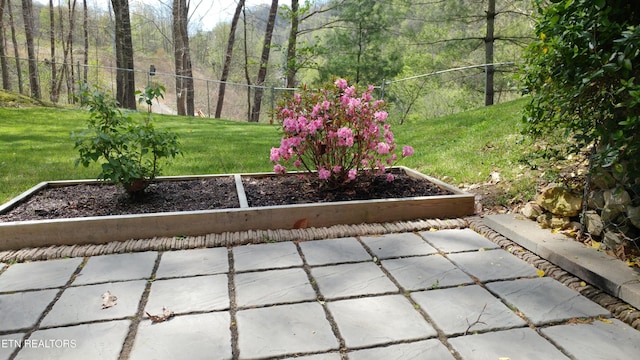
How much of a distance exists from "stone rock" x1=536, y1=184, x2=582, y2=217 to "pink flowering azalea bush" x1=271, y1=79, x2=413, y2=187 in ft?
3.35

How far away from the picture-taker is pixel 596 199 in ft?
7.66

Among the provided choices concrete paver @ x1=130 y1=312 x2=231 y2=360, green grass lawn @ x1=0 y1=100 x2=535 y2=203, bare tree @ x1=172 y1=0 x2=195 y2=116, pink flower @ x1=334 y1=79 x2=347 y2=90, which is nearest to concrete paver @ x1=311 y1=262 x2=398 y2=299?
concrete paver @ x1=130 y1=312 x2=231 y2=360

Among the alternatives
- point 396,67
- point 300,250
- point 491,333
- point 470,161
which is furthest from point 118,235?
point 396,67

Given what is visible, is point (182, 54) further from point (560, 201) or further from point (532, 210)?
point (560, 201)

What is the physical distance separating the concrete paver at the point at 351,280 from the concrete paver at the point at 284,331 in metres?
0.17

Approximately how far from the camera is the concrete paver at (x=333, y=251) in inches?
90.2

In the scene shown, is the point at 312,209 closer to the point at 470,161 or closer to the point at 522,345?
the point at 522,345

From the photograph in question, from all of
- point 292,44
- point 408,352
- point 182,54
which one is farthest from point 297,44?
point 408,352

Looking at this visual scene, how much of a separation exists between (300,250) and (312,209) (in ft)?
1.29

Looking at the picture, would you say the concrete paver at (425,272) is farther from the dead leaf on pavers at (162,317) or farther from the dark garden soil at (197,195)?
the dead leaf on pavers at (162,317)

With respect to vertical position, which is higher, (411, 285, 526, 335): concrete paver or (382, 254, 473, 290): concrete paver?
(382, 254, 473, 290): concrete paver

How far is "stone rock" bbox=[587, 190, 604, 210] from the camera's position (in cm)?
231

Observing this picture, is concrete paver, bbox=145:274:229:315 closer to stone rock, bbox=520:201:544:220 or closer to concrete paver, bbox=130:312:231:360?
concrete paver, bbox=130:312:231:360

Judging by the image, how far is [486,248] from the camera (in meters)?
2.46
